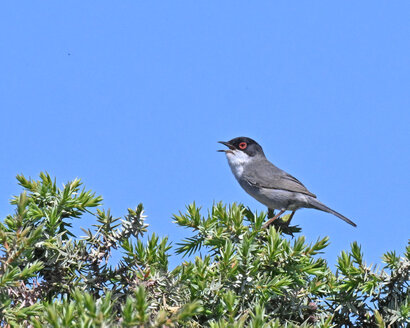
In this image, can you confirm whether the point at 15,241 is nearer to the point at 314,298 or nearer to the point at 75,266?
the point at 75,266

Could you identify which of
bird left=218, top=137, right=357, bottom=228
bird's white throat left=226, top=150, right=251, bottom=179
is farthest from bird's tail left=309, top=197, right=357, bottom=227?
bird's white throat left=226, top=150, right=251, bottom=179

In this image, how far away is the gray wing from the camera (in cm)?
952

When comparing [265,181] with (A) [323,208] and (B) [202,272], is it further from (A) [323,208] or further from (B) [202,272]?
(B) [202,272]

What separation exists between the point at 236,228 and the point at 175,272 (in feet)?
1.89

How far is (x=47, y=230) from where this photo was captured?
3.77m

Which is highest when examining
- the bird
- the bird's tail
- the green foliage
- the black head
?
the black head

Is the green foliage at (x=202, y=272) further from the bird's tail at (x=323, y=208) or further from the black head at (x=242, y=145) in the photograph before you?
the black head at (x=242, y=145)

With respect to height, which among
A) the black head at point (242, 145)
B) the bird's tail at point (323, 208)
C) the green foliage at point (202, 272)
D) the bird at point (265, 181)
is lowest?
the green foliage at point (202, 272)

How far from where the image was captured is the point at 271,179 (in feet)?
32.1

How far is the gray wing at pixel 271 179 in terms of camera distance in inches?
375

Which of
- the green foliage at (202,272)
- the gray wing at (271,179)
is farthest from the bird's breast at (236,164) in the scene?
the green foliage at (202,272)

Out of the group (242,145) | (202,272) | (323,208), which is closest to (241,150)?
(242,145)

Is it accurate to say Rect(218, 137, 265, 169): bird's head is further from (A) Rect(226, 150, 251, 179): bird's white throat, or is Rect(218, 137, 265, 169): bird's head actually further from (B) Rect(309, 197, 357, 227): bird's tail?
(B) Rect(309, 197, 357, 227): bird's tail

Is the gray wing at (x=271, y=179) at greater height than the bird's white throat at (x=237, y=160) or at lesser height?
lesser
